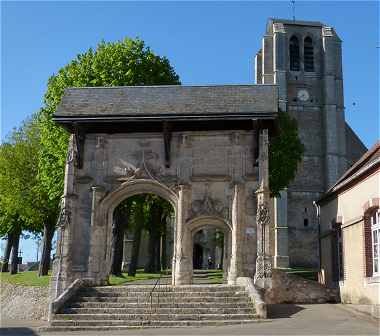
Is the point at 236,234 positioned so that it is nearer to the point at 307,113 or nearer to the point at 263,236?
the point at 263,236

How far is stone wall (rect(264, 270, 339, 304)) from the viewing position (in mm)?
17906

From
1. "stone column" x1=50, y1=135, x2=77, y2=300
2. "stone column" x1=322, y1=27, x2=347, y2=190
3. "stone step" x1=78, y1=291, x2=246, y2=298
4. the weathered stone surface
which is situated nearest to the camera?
"stone step" x1=78, y1=291, x2=246, y2=298

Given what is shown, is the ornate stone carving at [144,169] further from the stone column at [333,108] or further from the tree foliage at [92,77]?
the stone column at [333,108]

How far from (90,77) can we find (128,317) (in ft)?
47.3

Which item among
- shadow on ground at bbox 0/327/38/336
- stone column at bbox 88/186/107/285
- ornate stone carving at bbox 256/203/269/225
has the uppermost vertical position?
ornate stone carving at bbox 256/203/269/225

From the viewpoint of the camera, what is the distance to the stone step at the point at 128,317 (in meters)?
14.0

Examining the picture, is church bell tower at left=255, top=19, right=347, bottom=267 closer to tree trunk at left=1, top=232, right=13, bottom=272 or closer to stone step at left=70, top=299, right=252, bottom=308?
tree trunk at left=1, top=232, right=13, bottom=272

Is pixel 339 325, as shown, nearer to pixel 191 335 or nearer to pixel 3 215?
pixel 191 335

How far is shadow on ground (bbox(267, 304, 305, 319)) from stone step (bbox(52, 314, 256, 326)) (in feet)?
3.01

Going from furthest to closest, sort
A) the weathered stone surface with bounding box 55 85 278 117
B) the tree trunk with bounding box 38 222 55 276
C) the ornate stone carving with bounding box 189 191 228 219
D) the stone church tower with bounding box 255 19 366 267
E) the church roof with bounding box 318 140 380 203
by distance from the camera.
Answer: the stone church tower with bounding box 255 19 366 267 → the tree trunk with bounding box 38 222 55 276 → the weathered stone surface with bounding box 55 85 278 117 → the ornate stone carving with bounding box 189 191 228 219 → the church roof with bounding box 318 140 380 203

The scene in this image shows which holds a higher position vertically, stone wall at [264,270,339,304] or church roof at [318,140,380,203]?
church roof at [318,140,380,203]

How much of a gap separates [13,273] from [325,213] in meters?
21.2

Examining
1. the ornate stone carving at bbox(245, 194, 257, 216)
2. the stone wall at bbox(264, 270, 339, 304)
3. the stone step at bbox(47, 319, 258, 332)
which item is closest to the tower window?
the stone wall at bbox(264, 270, 339, 304)

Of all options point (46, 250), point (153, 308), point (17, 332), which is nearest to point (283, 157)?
point (46, 250)
